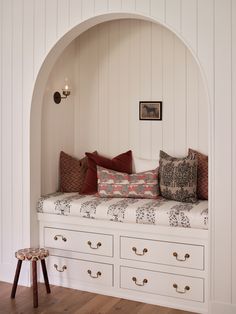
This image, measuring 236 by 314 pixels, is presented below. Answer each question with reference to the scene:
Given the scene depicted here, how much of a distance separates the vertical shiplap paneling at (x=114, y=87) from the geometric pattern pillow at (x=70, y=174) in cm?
36

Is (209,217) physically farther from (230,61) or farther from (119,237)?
(230,61)

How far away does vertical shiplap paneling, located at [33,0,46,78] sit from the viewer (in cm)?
389

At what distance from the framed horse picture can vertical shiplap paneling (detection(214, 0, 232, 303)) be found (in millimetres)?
1119

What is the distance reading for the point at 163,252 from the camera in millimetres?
3547

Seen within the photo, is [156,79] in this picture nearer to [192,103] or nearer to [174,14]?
[192,103]

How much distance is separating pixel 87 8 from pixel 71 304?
7.51ft

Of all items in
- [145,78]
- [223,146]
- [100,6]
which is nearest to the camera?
[223,146]

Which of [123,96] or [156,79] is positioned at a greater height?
[156,79]

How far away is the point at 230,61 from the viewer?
10.5 feet

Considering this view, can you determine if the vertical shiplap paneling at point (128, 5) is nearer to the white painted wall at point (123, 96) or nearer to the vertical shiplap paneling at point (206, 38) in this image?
the vertical shiplap paneling at point (206, 38)

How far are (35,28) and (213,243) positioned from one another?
2252mm

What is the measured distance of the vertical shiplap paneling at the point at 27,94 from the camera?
394 cm

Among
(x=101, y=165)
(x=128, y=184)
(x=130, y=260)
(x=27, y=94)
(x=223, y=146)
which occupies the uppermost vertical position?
(x=27, y=94)

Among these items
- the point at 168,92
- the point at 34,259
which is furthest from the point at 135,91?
the point at 34,259
